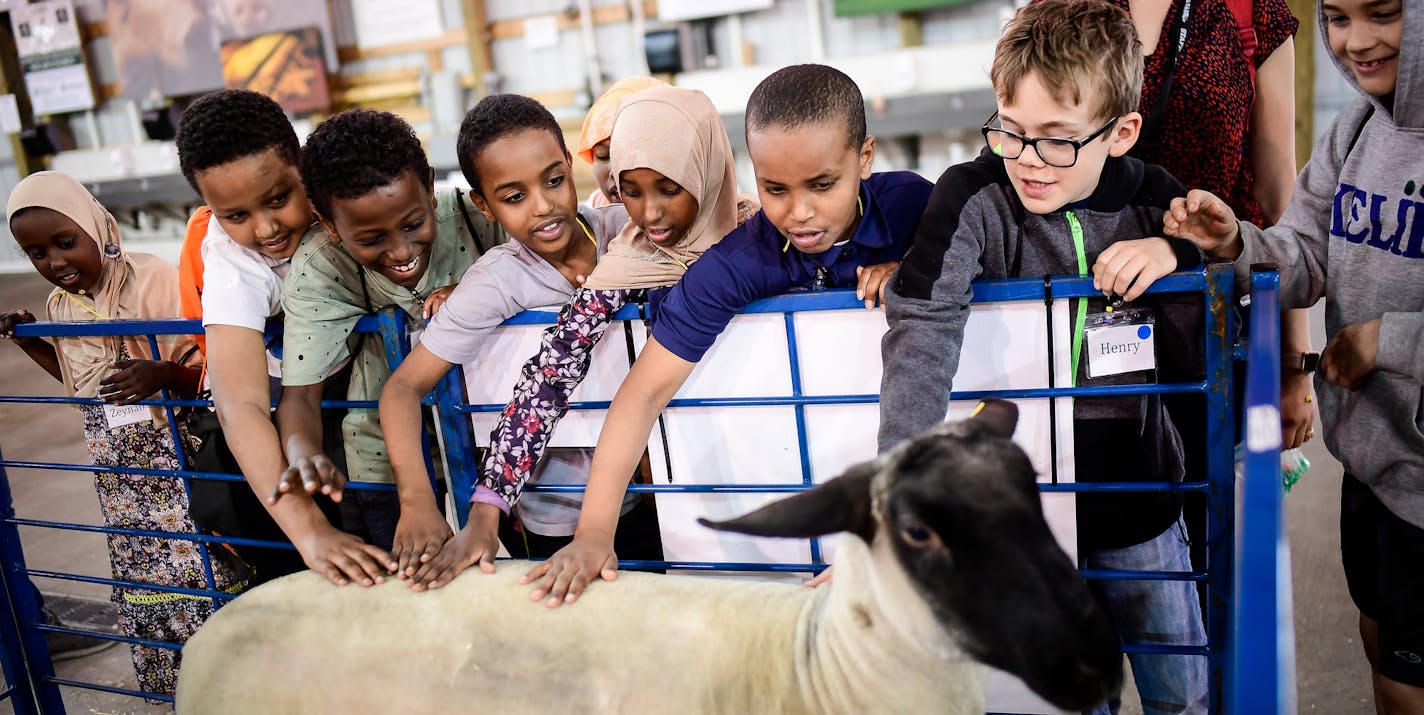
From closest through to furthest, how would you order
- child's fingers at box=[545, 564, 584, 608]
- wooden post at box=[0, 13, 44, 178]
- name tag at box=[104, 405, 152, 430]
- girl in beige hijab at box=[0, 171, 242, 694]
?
child's fingers at box=[545, 564, 584, 608] < name tag at box=[104, 405, 152, 430] < girl in beige hijab at box=[0, 171, 242, 694] < wooden post at box=[0, 13, 44, 178]

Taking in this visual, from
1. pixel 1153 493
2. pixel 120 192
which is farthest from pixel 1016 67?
pixel 120 192

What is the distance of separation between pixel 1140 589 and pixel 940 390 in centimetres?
58

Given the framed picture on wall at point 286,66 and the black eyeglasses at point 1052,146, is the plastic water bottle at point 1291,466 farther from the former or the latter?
the framed picture on wall at point 286,66

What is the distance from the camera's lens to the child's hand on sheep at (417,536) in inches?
61.7

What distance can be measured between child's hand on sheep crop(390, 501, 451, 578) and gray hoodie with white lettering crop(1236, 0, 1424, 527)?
1383mm

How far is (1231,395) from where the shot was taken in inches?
54.3

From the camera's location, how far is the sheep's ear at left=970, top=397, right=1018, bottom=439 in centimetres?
110

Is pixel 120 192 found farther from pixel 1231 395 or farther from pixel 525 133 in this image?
pixel 1231 395

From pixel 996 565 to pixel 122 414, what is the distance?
215 cm

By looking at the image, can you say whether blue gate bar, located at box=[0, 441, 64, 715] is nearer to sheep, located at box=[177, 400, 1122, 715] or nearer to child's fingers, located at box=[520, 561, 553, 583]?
sheep, located at box=[177, 400, 1122, 715]

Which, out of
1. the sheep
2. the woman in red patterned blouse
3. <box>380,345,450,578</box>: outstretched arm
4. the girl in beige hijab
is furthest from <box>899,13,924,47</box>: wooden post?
the sheep

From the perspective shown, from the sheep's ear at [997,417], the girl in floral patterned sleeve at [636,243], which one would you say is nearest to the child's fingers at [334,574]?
the girl in floral patterned sleeve at [636,243]

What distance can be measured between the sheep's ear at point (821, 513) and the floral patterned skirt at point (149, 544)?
1941mm

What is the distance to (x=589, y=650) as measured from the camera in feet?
4.45
